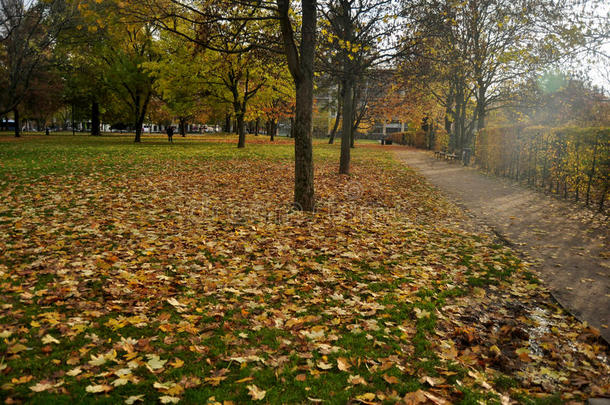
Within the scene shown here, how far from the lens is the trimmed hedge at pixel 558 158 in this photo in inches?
395

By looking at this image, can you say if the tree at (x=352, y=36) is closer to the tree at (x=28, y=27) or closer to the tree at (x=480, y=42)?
the tree at (x=480, y=42)

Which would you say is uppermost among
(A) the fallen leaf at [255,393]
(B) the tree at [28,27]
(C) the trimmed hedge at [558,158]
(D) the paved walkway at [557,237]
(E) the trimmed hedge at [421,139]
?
(B) the tree at [28,27]

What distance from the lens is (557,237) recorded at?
748 centimetres

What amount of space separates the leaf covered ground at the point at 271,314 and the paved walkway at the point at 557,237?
1.22ft

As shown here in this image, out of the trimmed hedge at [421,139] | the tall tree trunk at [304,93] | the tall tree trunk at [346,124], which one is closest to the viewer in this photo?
the tall tree trunk at [304,93]

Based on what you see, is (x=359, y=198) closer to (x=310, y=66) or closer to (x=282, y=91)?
(x=310, y=66)

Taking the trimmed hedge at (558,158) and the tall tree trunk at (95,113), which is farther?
the tall tree trunk at (95,113)

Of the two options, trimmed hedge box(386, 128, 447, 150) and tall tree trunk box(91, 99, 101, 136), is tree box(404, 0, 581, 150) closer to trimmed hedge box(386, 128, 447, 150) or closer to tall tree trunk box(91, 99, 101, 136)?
trimmed hedge box(386, 128, 447, 150)

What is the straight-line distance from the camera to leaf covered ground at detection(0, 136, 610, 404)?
9.75 ft

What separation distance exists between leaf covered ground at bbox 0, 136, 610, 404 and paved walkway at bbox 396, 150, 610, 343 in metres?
0.37

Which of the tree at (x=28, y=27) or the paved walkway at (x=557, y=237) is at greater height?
the tree at (x=28, y=27)

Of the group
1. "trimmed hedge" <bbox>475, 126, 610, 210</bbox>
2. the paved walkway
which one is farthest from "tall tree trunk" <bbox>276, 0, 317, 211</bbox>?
"trimmed hedge" <bbox>475, 126, 610, 210</bbox>

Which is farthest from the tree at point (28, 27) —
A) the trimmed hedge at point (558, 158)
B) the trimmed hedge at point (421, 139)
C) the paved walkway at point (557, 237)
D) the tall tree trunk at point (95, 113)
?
the trimmed hedge at point (421, 139)

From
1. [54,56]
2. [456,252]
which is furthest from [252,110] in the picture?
[456,252]
